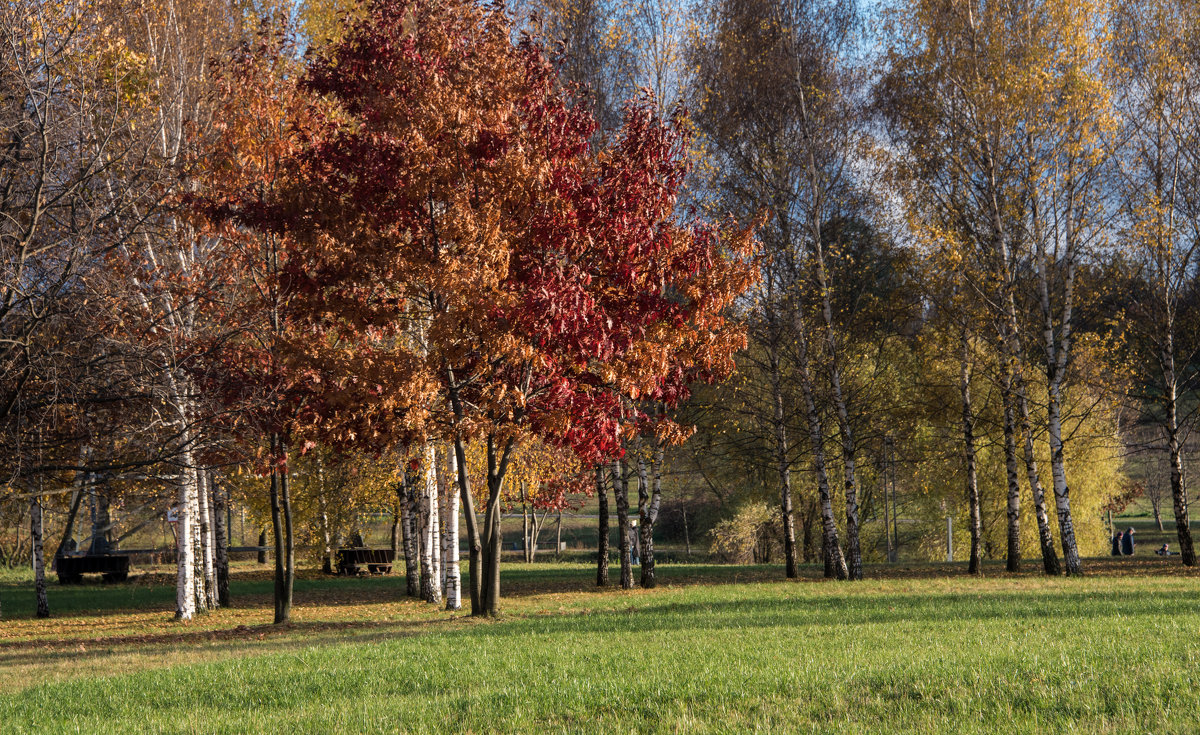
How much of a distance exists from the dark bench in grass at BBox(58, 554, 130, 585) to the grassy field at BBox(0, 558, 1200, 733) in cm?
1224

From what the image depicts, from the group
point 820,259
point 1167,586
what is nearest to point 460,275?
point 820,259

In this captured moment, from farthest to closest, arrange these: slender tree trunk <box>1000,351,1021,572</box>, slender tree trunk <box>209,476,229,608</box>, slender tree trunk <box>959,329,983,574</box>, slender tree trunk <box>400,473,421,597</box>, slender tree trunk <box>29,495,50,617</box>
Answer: slender tree trunk <box>400,473,421,597</box> → slender tree trunk <box>959,329,983,574</box> → slender tree trunk <box>1000,351,1021,572</box> → slender tree trunk <box>209,476,229,608</box> → slender tree trunk <box>29,495,50,617</box>

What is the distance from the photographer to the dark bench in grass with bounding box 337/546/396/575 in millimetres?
29906

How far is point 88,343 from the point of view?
1247 centimetres

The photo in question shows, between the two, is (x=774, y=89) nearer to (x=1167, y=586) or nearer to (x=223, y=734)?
(x=1167, y=586)

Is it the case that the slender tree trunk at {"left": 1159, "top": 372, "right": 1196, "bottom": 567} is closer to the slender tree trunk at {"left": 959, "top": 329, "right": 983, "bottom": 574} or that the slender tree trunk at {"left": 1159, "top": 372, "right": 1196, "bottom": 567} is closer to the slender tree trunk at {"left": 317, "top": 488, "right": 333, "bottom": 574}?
the slender tree trunk at {"left": 959, "top": 329, "right": 983, "bottom": 574}

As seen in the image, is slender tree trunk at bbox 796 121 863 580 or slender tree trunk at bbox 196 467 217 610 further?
slender tree trunk at bbox 796 121 863 580

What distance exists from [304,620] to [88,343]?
6.08 metres

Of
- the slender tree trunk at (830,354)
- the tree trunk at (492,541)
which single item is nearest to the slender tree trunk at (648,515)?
the slender tree trunk at (830,354)

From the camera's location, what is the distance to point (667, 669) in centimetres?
739

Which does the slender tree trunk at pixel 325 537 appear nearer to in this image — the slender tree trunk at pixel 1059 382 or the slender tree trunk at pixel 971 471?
the slender tree trunk at pixel 971 471

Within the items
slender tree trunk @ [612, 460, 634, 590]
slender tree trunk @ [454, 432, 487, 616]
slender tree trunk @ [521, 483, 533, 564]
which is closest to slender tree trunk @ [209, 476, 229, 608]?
slender tree trunk @ [521, 483, 533, 564]

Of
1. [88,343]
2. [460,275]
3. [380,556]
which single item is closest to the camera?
[460,275]

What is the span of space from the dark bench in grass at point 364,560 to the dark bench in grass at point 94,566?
21.7 feet
